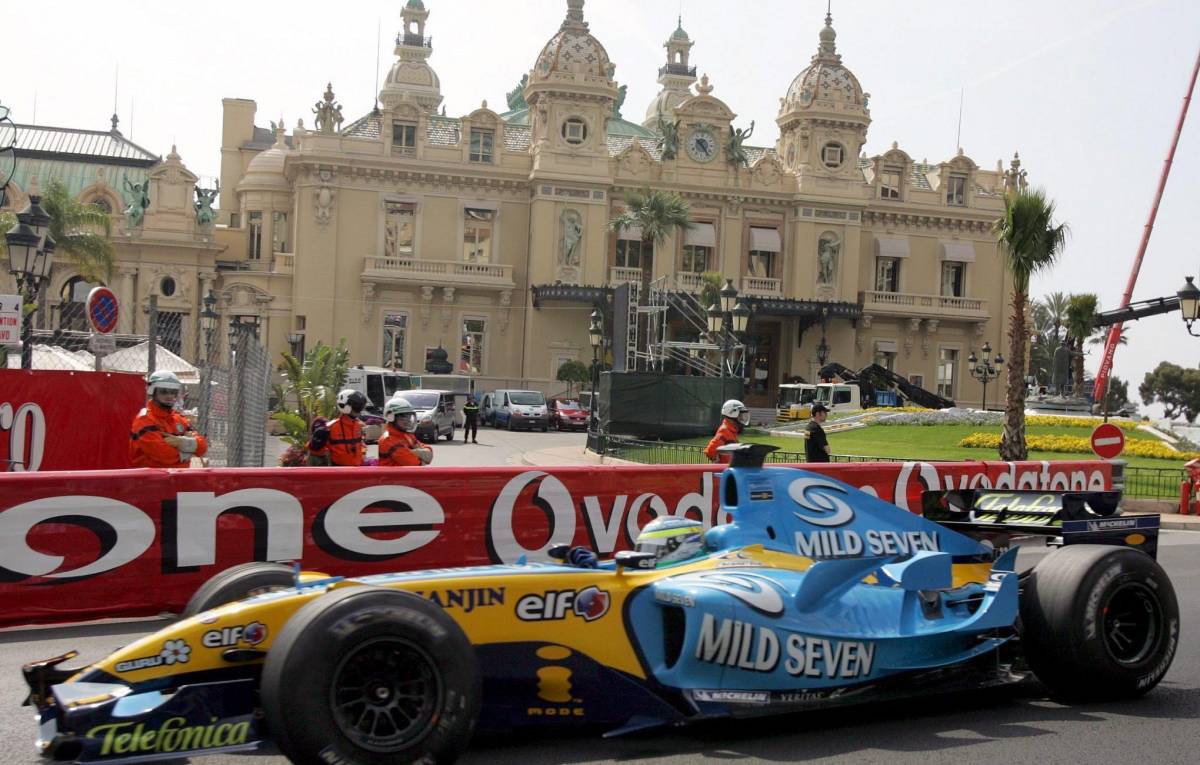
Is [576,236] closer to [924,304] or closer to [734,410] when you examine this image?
[924,304]

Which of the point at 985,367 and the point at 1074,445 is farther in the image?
the point at 985,367

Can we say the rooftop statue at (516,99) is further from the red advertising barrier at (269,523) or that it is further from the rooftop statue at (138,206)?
the red advertising barrier at (269,523)

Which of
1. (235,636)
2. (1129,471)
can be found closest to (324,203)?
(1129,471)

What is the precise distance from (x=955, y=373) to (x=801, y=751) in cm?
6181

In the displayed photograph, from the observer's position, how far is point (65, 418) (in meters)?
15.5

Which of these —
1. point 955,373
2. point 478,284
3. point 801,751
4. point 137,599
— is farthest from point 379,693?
point 955,373

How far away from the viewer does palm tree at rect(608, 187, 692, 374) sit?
5472 cm

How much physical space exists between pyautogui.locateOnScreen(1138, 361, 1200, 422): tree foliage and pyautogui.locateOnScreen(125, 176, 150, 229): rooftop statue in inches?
3532

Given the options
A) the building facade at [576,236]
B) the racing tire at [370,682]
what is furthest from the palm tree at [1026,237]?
the building facade at [576,236]

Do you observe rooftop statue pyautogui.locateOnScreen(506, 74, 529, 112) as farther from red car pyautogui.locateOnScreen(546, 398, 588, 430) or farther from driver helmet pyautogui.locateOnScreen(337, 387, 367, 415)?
driver helmet pyautogui.locateOnScreen(337, 387, 367, 415)

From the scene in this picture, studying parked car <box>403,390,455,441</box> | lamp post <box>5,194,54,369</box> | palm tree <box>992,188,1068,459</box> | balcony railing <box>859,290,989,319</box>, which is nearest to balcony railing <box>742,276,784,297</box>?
balcony railing <box>859,290,989,319</box>

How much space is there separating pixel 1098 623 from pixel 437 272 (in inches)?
2056

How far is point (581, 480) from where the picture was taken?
37.1ft

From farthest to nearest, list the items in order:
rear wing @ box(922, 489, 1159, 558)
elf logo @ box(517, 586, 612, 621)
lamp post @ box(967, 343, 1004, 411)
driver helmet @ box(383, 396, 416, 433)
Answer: lamp post @ box(967, 343, 1004, 411) < driver helmet @ box(383, 396, 416, 433) < rear wing @ box(922, 489, 1159, 558) < elf logo @ box(517, 586, 612, 621)
